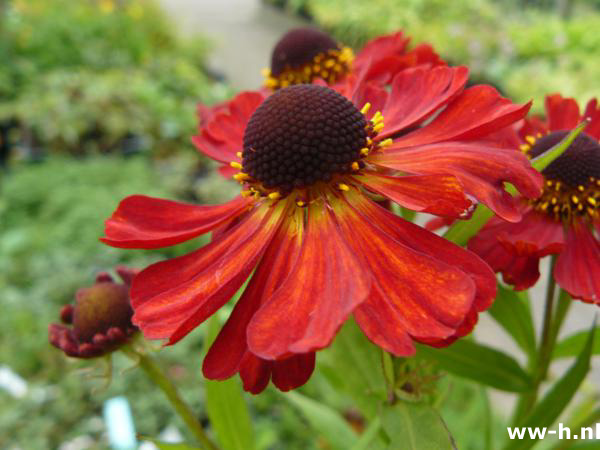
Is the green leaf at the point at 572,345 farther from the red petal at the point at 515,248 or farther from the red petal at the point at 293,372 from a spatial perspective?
the red petal at the point at 293,372

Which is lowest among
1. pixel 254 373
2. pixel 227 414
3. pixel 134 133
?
pixel 134 133

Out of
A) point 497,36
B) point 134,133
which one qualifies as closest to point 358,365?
point 134,133

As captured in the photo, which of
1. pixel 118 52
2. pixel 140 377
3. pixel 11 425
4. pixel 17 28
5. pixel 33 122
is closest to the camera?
pixel 11 425

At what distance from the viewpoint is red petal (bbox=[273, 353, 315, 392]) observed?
0.38 m

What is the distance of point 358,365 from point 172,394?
0.63ft

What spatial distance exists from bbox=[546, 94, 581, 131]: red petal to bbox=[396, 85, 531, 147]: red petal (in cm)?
17

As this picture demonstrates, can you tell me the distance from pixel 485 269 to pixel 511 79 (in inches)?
160

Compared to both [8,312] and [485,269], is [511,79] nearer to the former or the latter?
[8,312]

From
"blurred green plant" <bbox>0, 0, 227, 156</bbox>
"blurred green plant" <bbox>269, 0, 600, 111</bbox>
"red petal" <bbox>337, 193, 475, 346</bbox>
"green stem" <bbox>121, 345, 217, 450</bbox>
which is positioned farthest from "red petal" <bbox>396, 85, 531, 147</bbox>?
"blurred green plant" <bbox>269, 0, 600, 111</bbox>

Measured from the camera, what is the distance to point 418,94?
0.51 meters

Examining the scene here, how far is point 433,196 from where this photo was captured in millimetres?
416

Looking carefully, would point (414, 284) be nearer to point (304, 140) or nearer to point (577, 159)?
point (304, 140)

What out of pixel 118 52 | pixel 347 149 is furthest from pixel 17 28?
pixel 347 149

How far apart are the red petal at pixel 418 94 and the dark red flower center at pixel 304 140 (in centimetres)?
6
